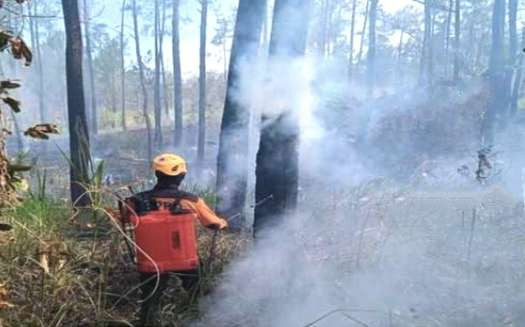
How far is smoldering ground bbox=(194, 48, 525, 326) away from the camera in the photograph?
13.1 feet

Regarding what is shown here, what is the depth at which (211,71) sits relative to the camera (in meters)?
43.2

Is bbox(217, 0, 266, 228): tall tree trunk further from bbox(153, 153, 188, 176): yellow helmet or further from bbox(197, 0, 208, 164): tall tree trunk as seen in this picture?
bbox(197, 0, 208, 164): tall tree trunk

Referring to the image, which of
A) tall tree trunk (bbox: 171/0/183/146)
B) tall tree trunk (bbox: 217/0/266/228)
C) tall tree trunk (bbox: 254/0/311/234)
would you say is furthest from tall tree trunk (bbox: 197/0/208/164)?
tall tree trunk (bbox: 254/0/311/234)

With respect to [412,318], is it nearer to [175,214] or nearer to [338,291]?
[338,291]

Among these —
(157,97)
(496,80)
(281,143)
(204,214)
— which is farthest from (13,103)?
(157,97)

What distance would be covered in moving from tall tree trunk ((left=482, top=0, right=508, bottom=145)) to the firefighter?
11.6m

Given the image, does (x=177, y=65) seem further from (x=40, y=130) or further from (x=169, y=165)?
(x=40, y=130)

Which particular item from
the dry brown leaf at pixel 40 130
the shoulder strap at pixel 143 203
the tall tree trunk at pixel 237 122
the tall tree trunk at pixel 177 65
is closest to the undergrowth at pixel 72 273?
the shoulder strap at pixel 143 203

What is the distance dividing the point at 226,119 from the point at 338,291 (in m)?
3.15

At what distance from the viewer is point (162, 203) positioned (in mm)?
3469

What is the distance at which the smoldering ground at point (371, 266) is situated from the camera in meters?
4.01

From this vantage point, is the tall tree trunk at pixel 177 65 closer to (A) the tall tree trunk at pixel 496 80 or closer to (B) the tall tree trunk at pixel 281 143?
(A) the tall tree trunk at pixel 496 80

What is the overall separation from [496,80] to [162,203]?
13.2m

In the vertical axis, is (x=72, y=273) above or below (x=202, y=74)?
below
